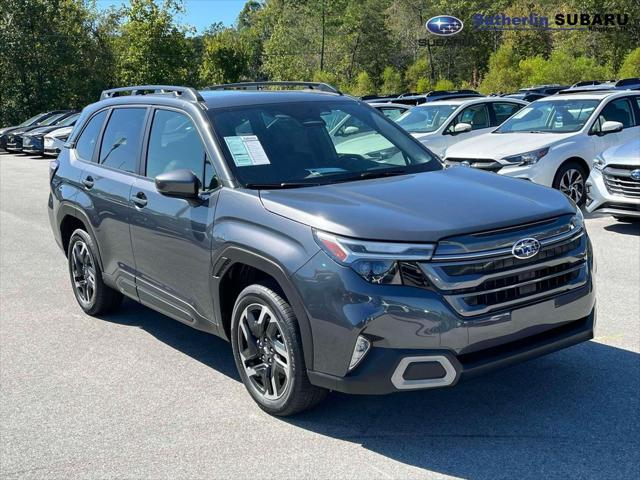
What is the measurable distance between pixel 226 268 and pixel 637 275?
14.7 feet

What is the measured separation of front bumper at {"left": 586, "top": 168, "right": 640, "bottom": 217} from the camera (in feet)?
→ 29.3

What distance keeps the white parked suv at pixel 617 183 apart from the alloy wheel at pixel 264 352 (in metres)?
6.14

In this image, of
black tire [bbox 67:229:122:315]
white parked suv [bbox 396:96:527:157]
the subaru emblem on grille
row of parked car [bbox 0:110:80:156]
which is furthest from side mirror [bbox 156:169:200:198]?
row of parked car [bbox 0:110:80:156]

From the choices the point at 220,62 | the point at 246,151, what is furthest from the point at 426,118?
the point at 220,62

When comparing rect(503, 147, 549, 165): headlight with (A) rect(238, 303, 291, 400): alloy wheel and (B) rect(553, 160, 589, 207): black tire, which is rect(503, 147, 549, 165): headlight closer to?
(B) rect(553, 160, 589, 207): black tire

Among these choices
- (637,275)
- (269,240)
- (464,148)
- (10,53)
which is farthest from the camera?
(10,53)

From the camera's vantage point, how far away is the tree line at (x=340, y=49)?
41719mm

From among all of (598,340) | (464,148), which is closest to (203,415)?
(598,340)

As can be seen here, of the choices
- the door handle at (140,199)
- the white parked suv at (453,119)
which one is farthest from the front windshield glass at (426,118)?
the door handle at (140,199)

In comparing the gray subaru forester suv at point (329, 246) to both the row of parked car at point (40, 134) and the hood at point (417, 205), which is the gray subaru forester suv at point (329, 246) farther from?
the row of parked car at point (40, 134)

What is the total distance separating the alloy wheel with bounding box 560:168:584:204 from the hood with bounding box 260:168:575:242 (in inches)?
256

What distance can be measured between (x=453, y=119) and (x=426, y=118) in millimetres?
698

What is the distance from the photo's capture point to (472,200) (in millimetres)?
4105

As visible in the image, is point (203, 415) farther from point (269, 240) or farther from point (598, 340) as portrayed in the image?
point (598, 340)
